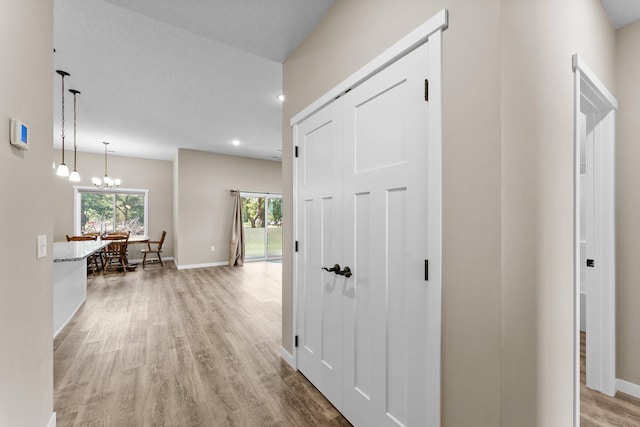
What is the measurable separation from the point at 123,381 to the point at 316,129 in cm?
249

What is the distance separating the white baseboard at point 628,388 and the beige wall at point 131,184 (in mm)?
8859

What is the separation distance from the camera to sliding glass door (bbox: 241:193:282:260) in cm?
796

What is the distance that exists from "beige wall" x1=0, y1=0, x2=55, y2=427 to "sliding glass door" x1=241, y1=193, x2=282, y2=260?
20.4ft

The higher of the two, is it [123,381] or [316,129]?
[316,129]

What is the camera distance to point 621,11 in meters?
1.78

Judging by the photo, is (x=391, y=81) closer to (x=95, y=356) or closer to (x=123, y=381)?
(x=123, y=381)

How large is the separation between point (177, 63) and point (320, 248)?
2.55 metres

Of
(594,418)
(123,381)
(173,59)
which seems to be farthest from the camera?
(173,59)

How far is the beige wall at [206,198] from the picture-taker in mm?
6867

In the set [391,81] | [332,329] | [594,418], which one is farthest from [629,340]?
[391,81]

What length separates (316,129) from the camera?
210cm

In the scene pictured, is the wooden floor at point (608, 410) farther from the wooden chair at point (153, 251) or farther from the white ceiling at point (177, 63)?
the wooden chair at point (153, 251)

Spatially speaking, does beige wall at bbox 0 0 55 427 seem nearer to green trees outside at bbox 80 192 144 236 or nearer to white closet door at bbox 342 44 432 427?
white closet door at bbox 342 44 432 427

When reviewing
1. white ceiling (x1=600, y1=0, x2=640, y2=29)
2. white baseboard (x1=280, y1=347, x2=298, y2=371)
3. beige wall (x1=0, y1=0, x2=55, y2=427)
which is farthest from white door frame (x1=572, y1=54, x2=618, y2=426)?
beige wall (x1=0, y1=0, x2=55, y2=427)
